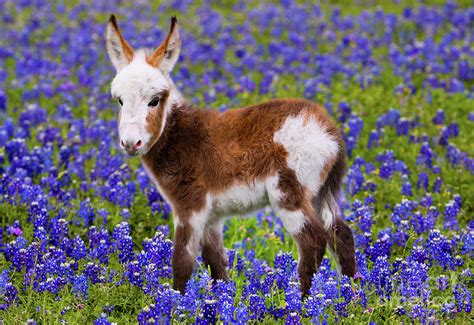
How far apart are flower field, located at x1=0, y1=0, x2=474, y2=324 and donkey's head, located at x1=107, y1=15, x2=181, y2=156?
3.28ft

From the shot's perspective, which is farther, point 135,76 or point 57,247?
point 57,247

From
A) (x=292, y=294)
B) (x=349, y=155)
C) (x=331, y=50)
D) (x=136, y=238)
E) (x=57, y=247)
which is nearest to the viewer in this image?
(x=292, y=294)

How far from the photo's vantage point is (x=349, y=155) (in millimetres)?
9570

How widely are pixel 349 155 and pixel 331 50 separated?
4.89 metres

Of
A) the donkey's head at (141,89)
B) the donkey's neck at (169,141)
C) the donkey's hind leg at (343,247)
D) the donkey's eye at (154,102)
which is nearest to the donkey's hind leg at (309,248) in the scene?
the donkey's hind leg at (343,247)

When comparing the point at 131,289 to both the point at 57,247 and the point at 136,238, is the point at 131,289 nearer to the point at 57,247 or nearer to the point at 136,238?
the point at 57,247

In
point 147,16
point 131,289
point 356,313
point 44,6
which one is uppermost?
point 44,6

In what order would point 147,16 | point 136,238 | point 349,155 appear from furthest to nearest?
1. point 147,16
2. point 349,155
3. point 136,238

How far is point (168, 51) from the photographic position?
6219 millimetres

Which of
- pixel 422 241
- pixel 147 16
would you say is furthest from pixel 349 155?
pixel 147 16

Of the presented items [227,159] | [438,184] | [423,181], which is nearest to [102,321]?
[227,159]

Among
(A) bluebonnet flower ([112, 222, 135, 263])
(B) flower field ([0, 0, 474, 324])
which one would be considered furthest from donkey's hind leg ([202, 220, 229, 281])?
(A) bluebonnet flower ([112, 222, 135, 263])

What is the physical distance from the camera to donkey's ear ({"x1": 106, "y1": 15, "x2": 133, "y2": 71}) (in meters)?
6.30

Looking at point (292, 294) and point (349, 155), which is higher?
point (349, 155)
